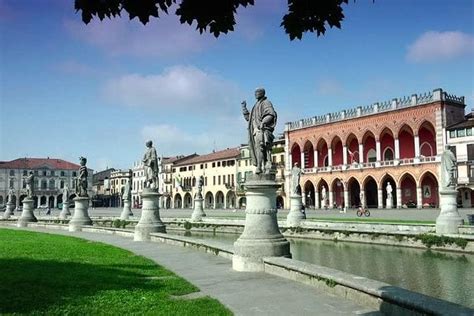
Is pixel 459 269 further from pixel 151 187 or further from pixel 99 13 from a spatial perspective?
pixel 99 13

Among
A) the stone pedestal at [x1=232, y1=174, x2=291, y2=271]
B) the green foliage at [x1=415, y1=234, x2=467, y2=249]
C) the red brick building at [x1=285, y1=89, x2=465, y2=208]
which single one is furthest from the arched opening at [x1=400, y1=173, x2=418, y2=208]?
the stone pedestal at [x1=232, y1=174, x2=291, y2=271]

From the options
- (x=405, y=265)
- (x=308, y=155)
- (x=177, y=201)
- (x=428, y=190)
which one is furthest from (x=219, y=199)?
(x=405, y=265)

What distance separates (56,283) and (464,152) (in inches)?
1823

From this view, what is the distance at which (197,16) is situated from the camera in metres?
3.71

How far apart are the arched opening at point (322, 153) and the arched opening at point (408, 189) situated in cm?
1170

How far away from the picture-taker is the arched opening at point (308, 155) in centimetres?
6277

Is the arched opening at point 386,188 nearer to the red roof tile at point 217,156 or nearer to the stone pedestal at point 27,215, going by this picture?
the red roof tile at point 217,156

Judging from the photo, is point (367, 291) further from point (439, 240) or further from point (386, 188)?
point (386, 188)

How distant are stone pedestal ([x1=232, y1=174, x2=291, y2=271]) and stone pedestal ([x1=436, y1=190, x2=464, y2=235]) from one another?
8777 millimetres

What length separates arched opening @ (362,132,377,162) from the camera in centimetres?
5569

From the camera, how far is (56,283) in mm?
7215

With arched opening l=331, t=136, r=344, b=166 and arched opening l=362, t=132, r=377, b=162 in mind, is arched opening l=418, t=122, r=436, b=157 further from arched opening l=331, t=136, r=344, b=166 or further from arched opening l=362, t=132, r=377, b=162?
arched opening l=331, t=136, r=344, b=166

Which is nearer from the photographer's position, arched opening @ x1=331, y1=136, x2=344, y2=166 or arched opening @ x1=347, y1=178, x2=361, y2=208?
arched opening @ x1=347, y1=178, x2=361, y2=208

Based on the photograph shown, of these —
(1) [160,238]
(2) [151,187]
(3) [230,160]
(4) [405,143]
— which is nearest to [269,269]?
(1) [160,238]
